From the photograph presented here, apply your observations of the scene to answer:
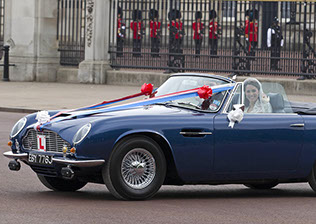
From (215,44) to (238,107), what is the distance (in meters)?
16.9

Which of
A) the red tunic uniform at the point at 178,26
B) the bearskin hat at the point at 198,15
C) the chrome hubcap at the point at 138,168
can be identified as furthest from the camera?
the red tunic uniform at the point at 178,26

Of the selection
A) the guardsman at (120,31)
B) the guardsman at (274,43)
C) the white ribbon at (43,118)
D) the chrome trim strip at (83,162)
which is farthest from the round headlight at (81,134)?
the guardsman at (120,31)

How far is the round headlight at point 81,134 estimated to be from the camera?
26.1ft

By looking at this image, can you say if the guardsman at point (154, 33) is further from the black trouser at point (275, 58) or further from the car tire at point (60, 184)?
the car tire at point (60, 184)

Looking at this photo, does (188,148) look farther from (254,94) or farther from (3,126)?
(3,126)

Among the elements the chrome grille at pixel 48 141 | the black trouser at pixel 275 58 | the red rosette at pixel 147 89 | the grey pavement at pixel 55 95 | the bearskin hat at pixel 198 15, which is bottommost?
the grey pavement at pixel 55 95

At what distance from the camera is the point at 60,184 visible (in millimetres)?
8898

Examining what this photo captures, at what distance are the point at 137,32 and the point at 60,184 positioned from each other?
58.7ft

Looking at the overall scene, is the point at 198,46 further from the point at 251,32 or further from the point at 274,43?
the point at 274,43

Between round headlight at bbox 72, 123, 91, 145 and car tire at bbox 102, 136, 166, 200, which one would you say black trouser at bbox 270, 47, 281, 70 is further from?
round headlight at bbox 72, 123, 91, 145

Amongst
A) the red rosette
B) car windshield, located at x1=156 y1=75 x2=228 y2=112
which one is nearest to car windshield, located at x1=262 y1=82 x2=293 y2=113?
car windshield, located at x1=156 y1=75 x2=228 y2=112

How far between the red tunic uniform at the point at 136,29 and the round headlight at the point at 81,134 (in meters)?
18.3

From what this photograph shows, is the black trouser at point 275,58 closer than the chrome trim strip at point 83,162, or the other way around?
the chrome trim strip at point 83,162

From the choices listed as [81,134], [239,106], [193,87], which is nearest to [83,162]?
[81,134]
